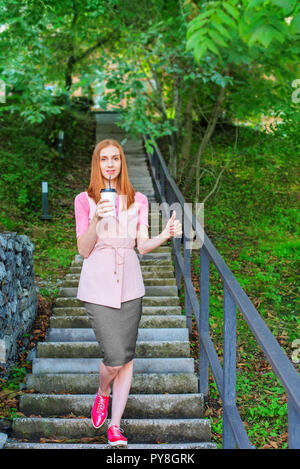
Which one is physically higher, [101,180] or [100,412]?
[101,180]

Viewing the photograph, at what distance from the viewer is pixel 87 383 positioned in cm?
372

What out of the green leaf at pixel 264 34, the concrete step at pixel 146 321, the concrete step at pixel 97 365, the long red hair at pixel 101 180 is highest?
the green leaf at pixel 264 34

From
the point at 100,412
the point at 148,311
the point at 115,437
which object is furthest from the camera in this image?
the point at 148,311

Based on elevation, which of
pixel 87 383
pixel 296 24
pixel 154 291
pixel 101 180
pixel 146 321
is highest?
pixel 296 24

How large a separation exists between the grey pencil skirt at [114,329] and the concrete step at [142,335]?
160 cm

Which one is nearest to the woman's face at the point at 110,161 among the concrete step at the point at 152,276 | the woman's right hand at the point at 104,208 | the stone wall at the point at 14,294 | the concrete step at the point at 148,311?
the woman's right hand at the point at 104,208

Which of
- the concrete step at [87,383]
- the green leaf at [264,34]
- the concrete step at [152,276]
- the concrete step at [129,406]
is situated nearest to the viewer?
the green leaf at [264,34]

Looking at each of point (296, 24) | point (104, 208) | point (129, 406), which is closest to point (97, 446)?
point (129, 406)

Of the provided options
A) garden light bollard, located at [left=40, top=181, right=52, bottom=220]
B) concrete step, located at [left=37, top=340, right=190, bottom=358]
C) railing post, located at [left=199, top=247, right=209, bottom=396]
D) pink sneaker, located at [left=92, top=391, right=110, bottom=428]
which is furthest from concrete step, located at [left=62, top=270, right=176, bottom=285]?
garden light bollard, located at [left=40, top=181, right=52, bottom=220]

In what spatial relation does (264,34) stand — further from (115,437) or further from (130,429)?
(130,429)

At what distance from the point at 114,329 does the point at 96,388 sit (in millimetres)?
1091

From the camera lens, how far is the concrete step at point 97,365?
3924 millimetres

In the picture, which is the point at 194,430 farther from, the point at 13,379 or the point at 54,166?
the point at 54,166

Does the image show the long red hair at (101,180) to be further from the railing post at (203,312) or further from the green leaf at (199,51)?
the railing post at (203,312)
